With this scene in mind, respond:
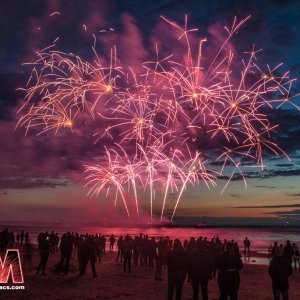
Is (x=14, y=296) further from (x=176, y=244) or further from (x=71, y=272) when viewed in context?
(x=71, y=272)

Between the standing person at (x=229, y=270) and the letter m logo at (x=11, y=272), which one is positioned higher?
the standing person at (x=229, y=270)

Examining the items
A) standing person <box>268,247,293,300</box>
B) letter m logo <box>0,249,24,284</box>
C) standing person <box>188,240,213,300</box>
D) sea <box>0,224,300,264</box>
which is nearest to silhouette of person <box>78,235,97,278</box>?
letter m logo <box>0,249,24,284</box>

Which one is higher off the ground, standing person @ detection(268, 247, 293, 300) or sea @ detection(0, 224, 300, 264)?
standing person @ detection(268, 247, 293, 300)

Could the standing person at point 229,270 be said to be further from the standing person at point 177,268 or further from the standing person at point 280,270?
the standing person at point 177,268

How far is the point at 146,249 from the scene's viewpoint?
20.5m

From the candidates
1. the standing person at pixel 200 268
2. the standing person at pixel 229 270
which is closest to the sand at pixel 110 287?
the standing person at pixel 200 268

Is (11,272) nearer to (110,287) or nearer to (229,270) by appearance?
(110,287)

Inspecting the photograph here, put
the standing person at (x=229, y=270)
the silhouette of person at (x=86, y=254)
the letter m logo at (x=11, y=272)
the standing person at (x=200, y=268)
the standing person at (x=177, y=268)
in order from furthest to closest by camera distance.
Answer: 1. the silhouette of person at (x=86, y=254)
2. the letter m logo at (x=11, y=272)
3. the standing person at (x=177, y=268)
4. the standing person at (x=200, y=268)
5. the standing person at (x=229, y=270)

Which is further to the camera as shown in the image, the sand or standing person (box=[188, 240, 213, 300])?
the sand

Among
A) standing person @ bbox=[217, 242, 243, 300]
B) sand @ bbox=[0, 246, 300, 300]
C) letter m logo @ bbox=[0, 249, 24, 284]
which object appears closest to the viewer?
standing person @ bbox=[217, 242, 243, 300]

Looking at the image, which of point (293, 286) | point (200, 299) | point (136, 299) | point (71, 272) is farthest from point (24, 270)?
point (293, 286)

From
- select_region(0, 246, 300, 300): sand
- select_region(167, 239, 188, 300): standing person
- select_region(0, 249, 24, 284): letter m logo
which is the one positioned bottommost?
select_region(0, 246, 300, 300): sand

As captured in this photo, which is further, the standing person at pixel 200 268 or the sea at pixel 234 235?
the sea at pixel 234 235

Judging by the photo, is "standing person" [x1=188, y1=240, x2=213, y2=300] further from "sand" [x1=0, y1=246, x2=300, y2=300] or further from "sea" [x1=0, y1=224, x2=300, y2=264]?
"sea" [x1=0, y1=224, x2=300, y2=264]
